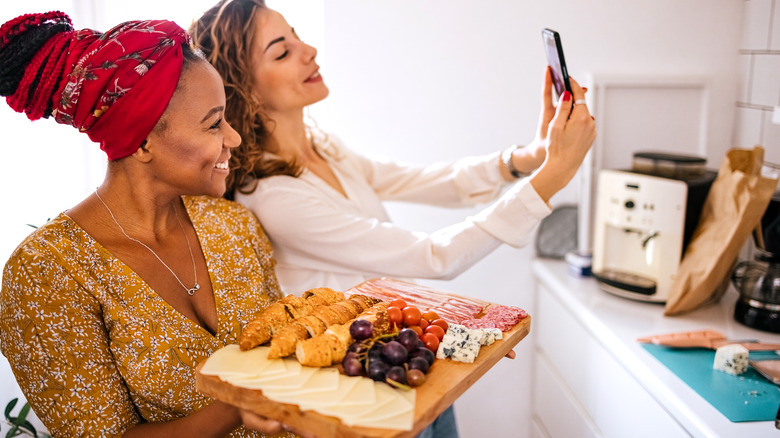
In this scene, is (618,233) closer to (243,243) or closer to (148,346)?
(243,243)

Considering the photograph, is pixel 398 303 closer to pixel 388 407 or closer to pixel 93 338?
pixel 388 407

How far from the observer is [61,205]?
1.79 metres

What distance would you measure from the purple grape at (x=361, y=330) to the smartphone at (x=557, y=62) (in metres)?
0.62

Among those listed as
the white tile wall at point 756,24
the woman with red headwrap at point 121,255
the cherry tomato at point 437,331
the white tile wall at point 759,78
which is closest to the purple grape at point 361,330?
the cherry tomato at point 437,331

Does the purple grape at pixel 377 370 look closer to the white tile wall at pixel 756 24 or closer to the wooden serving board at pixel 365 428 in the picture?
the wooden serving board at pixel 365 428

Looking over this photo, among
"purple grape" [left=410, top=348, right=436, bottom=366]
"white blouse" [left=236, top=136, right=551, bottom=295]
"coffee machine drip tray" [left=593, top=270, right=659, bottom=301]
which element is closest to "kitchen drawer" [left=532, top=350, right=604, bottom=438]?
"coffee machine drip tray" [left=593, top=270, right=659, bottom=301]

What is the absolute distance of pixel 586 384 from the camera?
1788 millimetres

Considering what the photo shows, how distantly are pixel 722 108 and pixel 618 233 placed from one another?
63 cm

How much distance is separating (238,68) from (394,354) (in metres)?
0.76

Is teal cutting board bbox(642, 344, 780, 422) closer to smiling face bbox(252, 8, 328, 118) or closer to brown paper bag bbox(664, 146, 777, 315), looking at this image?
brown paper bag bbox(664, 146, 777, 315)

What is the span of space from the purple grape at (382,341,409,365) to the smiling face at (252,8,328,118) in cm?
70

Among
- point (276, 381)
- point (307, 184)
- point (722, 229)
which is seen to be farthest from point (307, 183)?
point (722, 229)

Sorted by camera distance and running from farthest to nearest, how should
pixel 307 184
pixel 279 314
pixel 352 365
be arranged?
pixel 307 184
pixel 279 314
pixel 352 365

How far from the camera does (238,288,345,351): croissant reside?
99 centimetres
